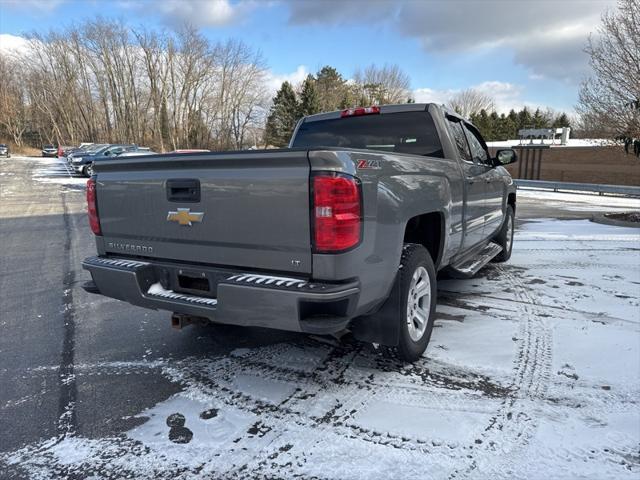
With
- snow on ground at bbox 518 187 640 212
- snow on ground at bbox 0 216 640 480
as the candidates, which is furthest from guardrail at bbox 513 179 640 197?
snow on ground at bbox 0 216 640 480

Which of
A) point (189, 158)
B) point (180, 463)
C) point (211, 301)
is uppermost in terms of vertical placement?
point (189, 158)

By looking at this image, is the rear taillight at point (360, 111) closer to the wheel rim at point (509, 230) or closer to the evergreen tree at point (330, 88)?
the wheel rim at point (509, 230)

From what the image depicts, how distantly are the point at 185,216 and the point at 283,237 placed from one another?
0.76 meters

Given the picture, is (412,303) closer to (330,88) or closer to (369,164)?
(369,164)

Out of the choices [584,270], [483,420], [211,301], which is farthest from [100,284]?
[584,270]

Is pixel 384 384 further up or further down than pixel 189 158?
further down

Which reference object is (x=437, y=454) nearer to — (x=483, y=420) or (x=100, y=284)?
(x=483, y=420)

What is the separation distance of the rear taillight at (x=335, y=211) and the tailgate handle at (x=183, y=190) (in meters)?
0.86

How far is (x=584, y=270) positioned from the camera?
233 inches

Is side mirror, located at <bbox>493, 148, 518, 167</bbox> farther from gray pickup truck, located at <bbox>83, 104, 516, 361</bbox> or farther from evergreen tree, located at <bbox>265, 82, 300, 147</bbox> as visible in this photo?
evergreen tree, located at <bbox>265, 82, 300, 147</bbox>

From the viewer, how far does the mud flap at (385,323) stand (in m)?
2.96

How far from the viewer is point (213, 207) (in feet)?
8.99

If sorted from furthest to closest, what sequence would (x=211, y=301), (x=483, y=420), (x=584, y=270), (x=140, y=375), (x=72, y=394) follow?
(x=584, y=270) < (x=140, y=375) < (x=72, y=394) < (x=211, y=301) < (x=483, y=420)

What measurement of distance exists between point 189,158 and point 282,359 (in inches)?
66.2
